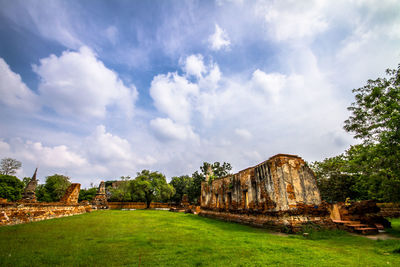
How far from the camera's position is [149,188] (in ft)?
99.4

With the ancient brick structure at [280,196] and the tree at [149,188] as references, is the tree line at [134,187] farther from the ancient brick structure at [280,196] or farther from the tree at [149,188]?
the ancient brick structure at [280,196]

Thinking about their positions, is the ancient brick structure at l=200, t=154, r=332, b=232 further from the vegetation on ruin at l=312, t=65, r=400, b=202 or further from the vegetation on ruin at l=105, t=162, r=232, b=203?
the vegetation on ruin at l=105, t=162, r=232, b=203

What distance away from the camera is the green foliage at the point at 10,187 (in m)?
29.1

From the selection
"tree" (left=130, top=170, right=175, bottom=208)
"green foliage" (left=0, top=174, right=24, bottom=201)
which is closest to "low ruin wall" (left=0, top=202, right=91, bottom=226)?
"tree" (left=130, top=170, right=175, bottom=208)

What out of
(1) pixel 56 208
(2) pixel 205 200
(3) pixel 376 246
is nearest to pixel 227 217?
(2) pixel 205 200

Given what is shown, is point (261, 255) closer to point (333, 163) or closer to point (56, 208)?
point (56, 208)

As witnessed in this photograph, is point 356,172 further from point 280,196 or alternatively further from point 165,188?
point 165,188

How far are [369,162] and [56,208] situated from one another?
1882 centimetres

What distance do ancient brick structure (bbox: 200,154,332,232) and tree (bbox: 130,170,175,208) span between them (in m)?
20.2

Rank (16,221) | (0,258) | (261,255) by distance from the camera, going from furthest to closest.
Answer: (16,221)
(261,255)
(0,258)

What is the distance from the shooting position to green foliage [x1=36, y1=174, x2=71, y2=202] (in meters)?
36.2

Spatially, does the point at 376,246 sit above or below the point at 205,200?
below

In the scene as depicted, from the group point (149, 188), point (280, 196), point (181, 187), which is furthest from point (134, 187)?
point (280, 196)

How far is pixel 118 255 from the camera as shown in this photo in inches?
164
